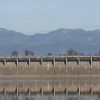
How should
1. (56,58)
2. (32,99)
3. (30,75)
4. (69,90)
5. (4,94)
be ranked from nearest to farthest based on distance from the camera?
(32,99) < (4,94) < (69,90) < (30,75) < (56,58)

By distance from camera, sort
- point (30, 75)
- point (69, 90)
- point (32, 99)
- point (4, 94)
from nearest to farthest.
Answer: point (32, 99) → point (4, 94) → point (69, 90) → point (30, 75)

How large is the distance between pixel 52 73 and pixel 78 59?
31.2 feet

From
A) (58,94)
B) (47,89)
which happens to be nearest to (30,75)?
(47,89)

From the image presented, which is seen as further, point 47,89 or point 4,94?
point 47,89

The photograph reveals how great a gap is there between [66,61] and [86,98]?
213 ft

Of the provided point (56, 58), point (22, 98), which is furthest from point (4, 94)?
point (56, 58)

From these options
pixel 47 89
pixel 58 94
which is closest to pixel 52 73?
pixel 47 89

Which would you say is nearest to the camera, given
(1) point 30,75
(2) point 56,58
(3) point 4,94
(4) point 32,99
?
(4) point 32,99

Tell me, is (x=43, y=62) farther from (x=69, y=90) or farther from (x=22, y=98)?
(x=22, y=98)

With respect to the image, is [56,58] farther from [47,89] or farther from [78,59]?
[47,89]

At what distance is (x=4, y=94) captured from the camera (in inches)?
2618

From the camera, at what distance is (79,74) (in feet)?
409

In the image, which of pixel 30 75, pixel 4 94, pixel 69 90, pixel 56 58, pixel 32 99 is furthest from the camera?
pixel 56 58

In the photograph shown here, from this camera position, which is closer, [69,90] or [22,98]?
[22,98]
